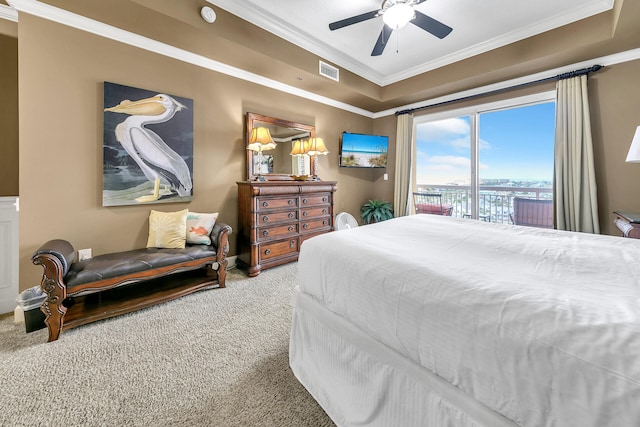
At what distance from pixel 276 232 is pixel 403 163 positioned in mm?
2918

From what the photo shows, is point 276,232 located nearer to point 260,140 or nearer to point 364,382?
point 260,140

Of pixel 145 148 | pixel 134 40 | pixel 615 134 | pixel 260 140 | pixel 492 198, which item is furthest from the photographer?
pixel 492 198

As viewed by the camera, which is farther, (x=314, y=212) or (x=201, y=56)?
(x=314, y=212)

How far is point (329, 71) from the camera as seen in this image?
3.72 meters

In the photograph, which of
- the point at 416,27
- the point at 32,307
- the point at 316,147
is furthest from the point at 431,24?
the point at 32,307

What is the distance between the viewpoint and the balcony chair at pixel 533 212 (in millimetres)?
3715

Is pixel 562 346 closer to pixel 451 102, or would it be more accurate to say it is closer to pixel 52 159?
pixel 52 159

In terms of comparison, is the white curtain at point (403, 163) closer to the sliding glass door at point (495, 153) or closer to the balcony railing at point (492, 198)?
the sliding glass door at point (495, 153)

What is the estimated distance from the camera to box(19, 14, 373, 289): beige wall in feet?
7.32

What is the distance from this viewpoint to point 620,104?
2938 mm

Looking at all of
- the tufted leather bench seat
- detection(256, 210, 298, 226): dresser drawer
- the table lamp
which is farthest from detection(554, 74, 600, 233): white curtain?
the tufted leather bench seat

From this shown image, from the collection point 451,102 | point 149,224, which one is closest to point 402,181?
point 451,102

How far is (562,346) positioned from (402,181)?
446cm

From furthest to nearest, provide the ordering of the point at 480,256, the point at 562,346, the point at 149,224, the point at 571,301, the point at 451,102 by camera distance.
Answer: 1. the point at 451,102
2. the point at 149,224
3. the point at 480,256
4. the point at 571,301
5. the point at 562,346
